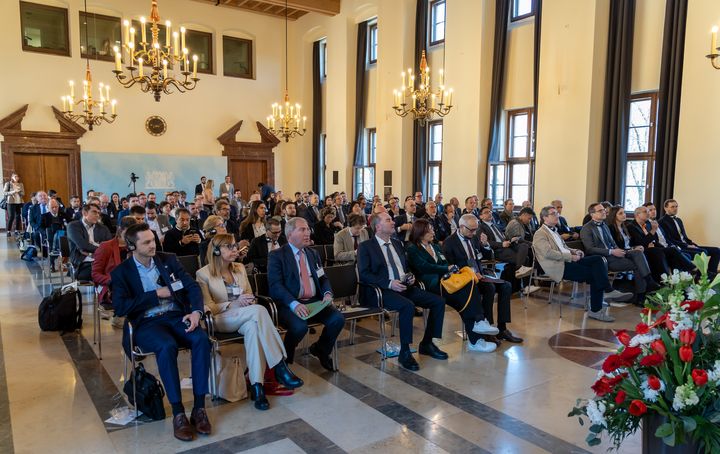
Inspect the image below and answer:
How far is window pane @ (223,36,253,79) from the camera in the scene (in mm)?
16109

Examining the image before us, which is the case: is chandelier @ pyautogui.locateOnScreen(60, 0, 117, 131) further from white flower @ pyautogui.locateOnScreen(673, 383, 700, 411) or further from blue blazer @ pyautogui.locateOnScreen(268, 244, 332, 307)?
white flower @ pyautogui.locateOnScreen(673, 383, 700, 411)

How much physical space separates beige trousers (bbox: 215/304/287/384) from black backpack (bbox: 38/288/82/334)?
7.30ft

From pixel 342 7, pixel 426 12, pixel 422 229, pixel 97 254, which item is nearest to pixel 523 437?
pixel 422 229

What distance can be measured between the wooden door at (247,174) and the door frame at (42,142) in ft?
14.3

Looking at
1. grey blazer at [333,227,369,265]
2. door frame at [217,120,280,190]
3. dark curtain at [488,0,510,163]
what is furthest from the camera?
door frame at [217,120,280,190]

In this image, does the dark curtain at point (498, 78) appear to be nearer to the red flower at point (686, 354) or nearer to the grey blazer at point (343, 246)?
the grey blazer at point (343, 246)

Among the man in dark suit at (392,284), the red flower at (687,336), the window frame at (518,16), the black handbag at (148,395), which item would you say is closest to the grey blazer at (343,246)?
the man in dark suit at (392,284)

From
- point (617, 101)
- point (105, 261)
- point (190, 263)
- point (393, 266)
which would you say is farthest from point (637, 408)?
point (617, 101)

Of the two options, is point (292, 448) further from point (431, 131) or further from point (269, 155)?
point (269, 155)

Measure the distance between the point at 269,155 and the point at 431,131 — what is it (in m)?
6.30

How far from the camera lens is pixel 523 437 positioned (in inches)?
117

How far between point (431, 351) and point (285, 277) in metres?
1.41

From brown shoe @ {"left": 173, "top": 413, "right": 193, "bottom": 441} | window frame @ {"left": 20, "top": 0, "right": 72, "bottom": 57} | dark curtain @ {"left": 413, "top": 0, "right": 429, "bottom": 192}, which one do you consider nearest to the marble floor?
brown shoe @ {"left": 173, "top": 413, "right": 193, "bottom": 441}

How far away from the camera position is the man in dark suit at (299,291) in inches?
151
